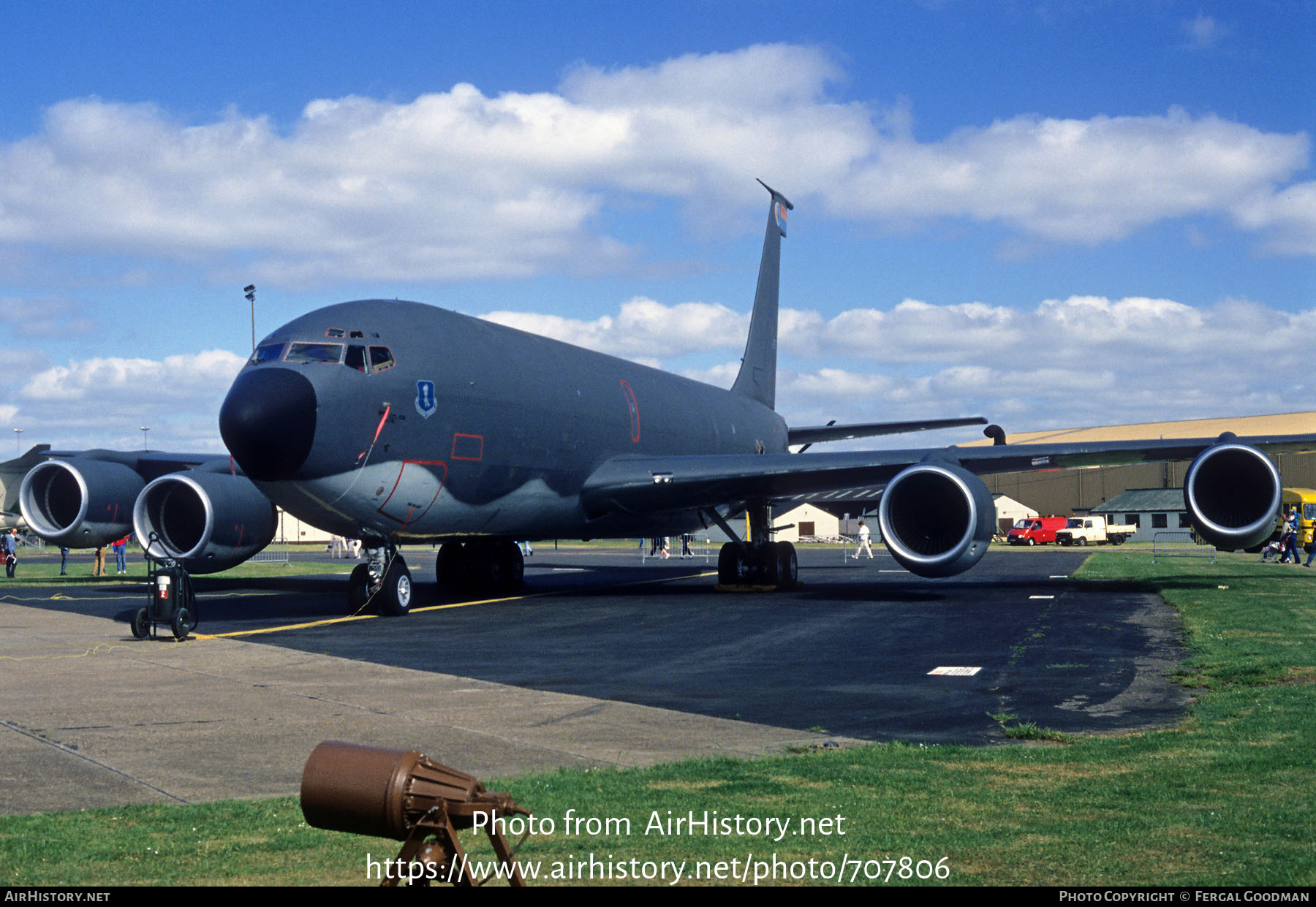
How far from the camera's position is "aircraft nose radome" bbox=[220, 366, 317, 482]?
50.6 ft

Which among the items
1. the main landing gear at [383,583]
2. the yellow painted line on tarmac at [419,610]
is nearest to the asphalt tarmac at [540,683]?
the yellow painted line on tarmac at [419,610]

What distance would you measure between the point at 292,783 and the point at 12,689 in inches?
209

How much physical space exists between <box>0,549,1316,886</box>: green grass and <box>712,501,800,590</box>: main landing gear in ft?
53.3

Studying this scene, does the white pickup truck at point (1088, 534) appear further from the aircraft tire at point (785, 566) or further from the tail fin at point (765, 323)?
the aircraft tire at point (785, 566)

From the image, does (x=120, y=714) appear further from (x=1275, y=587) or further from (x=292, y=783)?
(x=1275, y=587)

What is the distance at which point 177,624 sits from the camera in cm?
1438

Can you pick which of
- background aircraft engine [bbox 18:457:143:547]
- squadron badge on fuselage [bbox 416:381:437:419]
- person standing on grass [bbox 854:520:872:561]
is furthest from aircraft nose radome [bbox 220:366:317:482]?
person standing on grass [bbox 854:520:872:561]

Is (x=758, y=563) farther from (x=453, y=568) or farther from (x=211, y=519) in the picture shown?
(x=211, y=519)

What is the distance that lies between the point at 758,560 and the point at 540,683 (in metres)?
13.9

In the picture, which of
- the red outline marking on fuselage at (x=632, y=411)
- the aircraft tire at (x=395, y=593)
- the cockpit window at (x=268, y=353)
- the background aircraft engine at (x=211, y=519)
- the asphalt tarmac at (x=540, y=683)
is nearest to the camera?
the asphalt tarmac at (x=540, y=683)

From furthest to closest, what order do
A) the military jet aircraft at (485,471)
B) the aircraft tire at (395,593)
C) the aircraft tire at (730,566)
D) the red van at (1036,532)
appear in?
the red van at (1036,532), the aircraft tire at (730,566), the aircraft tire at (395,593), the military jet aircraft at (485,471)

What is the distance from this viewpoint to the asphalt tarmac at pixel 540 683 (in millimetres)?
7332

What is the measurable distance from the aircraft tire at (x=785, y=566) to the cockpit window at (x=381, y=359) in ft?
32.7
